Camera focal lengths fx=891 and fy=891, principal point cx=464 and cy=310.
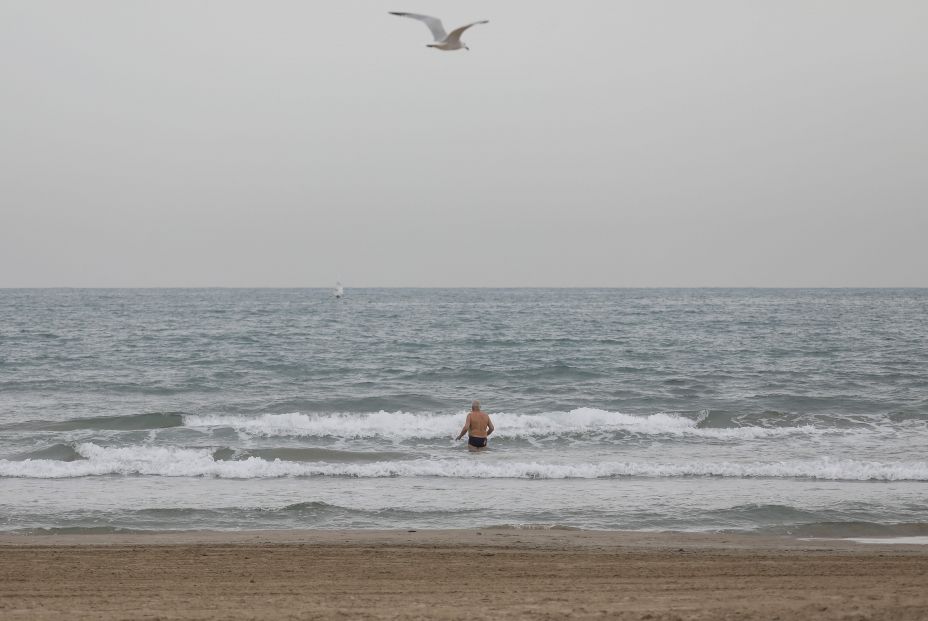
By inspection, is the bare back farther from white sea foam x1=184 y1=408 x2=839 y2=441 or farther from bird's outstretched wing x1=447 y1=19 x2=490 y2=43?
bird's outstretched wing x1=447 y1=19 x2=490 y2=43

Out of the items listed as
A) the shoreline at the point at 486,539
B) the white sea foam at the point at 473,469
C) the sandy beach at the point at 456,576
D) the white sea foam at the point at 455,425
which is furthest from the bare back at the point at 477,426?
the sandy beach at the point at 456,576

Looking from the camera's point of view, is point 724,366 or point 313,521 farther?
point 724,366

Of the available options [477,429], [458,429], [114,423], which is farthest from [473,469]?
[114,423]

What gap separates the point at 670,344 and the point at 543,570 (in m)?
33.8

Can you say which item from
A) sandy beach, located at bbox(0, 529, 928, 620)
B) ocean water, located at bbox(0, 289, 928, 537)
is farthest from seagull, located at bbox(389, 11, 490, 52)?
ocean water, located at bbox(0, 289, 928, 537)

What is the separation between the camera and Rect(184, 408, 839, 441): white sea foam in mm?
20406

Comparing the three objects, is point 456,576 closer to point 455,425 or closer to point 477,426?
point 477,426

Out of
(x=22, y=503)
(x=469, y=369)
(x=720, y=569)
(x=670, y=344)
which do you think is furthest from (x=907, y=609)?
(x=670, y=344)

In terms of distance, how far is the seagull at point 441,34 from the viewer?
9766 millimetres

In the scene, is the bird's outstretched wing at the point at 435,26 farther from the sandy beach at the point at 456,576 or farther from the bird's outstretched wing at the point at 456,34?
the sandy beach at the point at 456,576

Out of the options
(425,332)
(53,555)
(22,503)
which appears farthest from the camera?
(425,332)

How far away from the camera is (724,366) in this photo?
33.1 meters

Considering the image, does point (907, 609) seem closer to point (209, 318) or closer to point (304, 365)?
point (304, 365)

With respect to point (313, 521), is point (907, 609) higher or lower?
higher
